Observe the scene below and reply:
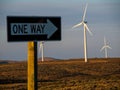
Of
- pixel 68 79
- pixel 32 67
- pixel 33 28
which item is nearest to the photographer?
pixel 32 67

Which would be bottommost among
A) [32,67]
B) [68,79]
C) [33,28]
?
[68,79]

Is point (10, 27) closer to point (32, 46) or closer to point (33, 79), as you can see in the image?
point (32, 46)

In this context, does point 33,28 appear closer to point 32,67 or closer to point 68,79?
point 32,67

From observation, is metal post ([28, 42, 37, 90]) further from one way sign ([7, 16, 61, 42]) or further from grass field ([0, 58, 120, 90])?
grass field ([0, 58, 120, 90])

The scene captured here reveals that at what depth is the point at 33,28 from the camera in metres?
7.89

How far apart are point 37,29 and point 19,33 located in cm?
33

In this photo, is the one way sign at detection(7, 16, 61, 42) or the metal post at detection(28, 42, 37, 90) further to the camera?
the one way sign at detection(7, 16, 61, 42)

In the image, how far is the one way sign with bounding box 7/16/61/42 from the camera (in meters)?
7.83

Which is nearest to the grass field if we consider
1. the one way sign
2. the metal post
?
the one way sign

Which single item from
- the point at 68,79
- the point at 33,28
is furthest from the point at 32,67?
the point at 68,79

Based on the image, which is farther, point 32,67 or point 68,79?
point 68,79

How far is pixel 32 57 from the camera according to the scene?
7.74 m

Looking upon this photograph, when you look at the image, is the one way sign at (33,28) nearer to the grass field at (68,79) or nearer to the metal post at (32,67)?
the metal post at (32,67)

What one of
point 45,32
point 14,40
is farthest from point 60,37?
point 14,40
